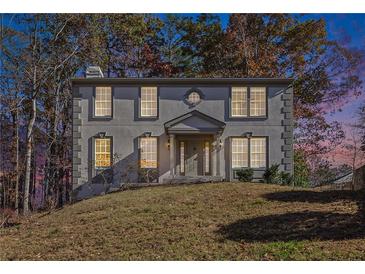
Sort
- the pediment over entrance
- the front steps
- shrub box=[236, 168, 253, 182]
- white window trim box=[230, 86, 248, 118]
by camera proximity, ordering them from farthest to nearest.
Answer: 1. white window trim box=[230, 86, 248, 118]
2. the pediment over entrance
3. shrub box=[236, 168, 253, 182]
4. the front steps

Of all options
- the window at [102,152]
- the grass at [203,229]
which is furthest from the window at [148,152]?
the grass at [203,229]

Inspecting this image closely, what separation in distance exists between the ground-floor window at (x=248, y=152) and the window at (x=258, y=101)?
79 cm

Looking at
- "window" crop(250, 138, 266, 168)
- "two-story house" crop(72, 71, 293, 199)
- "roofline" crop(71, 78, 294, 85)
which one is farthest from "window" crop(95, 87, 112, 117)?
"window" crop(250, 138, 266, 168)

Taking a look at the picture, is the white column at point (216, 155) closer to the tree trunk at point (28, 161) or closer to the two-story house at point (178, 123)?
the two-story house at point (178, 123)

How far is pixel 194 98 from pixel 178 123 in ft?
3.04

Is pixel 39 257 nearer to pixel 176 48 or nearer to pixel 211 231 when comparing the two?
pixel 211 231

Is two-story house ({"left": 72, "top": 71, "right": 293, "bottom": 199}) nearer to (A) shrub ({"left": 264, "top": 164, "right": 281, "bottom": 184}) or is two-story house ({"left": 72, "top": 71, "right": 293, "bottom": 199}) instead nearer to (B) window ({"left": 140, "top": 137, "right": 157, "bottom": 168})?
(B) window ({"left": 140, "top": 137, "right": 157, "bottom": 168})

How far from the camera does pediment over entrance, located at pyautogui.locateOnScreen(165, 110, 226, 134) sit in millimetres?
12492

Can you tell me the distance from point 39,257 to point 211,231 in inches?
113

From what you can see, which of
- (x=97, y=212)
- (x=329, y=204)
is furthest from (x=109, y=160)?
(x=329, y=204)

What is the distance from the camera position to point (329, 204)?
8.45 meters

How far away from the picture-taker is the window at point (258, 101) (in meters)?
12.7

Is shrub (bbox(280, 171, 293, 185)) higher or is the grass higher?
shrub (bbox(280, 171, 293, 185))

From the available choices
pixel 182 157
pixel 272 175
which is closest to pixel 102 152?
pixel 182 157
